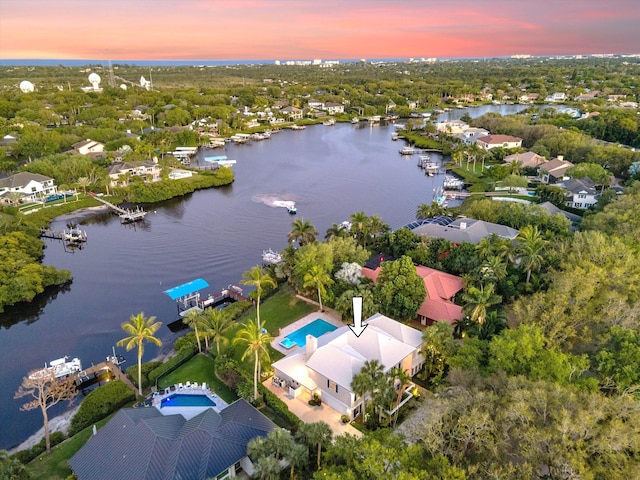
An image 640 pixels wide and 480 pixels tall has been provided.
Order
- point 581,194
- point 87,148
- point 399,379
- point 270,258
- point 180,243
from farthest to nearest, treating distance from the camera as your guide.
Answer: point 87,148 < point 581,194 < point 180,243 < point 270,258 < point 399,379

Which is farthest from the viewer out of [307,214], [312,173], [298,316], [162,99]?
[162,99]

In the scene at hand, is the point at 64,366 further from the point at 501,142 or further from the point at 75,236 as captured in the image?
the point at 501,142

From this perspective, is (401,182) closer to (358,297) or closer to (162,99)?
(358,297)

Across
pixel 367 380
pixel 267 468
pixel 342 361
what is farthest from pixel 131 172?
pixel 267 468

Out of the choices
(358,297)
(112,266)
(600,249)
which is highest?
(600,249)

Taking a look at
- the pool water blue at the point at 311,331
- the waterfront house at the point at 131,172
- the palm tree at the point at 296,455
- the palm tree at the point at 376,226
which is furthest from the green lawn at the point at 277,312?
the waterfront house at the point at 131,172

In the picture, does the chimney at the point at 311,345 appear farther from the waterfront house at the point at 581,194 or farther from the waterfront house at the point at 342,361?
the waterfront house at the point at 581,194

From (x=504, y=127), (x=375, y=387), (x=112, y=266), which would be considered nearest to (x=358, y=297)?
(x=375, y=387)
